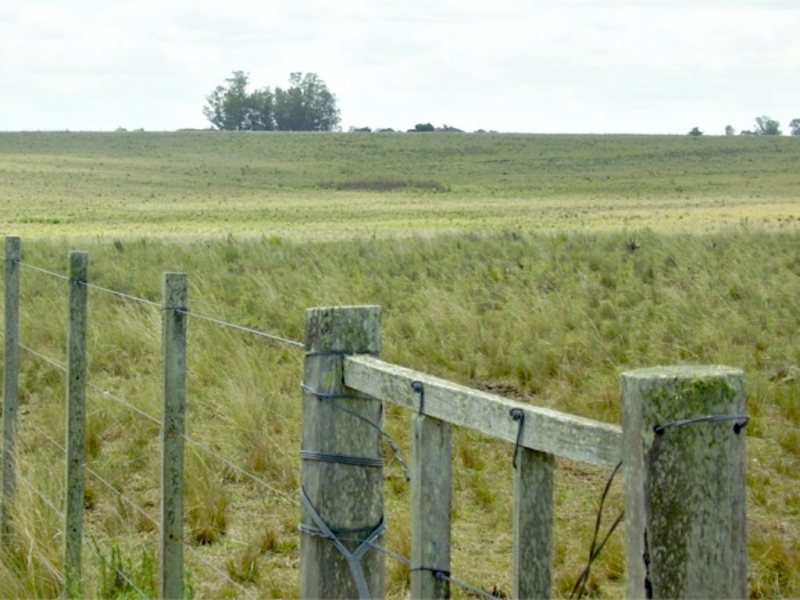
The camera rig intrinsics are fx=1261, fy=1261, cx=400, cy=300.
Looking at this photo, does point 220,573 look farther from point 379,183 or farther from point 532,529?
point 379,183

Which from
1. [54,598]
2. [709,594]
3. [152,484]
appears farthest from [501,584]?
[709,594]

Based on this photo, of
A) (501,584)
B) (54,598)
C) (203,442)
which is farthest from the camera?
(203,442)

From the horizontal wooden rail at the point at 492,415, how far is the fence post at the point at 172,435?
1547 mm

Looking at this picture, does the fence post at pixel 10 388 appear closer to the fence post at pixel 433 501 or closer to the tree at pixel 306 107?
the fence post at pixel 433 501

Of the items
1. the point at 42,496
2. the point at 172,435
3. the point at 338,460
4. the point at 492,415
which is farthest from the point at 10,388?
the point at 492,415

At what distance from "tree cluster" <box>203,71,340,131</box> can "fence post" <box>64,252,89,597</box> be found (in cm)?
14604

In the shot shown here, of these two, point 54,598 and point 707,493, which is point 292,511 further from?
point 707,493

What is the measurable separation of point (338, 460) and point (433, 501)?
40 cm

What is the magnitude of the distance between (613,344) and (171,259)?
9.77m

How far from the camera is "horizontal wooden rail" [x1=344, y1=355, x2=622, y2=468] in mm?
2125

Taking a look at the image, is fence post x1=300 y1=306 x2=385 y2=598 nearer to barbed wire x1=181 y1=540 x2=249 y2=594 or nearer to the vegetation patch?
barbed wire x1=181 y1=540 x2=249 y2=594

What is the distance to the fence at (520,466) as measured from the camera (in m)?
1.94

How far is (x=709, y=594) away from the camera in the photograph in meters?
1.94

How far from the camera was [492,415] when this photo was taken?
2410mm
